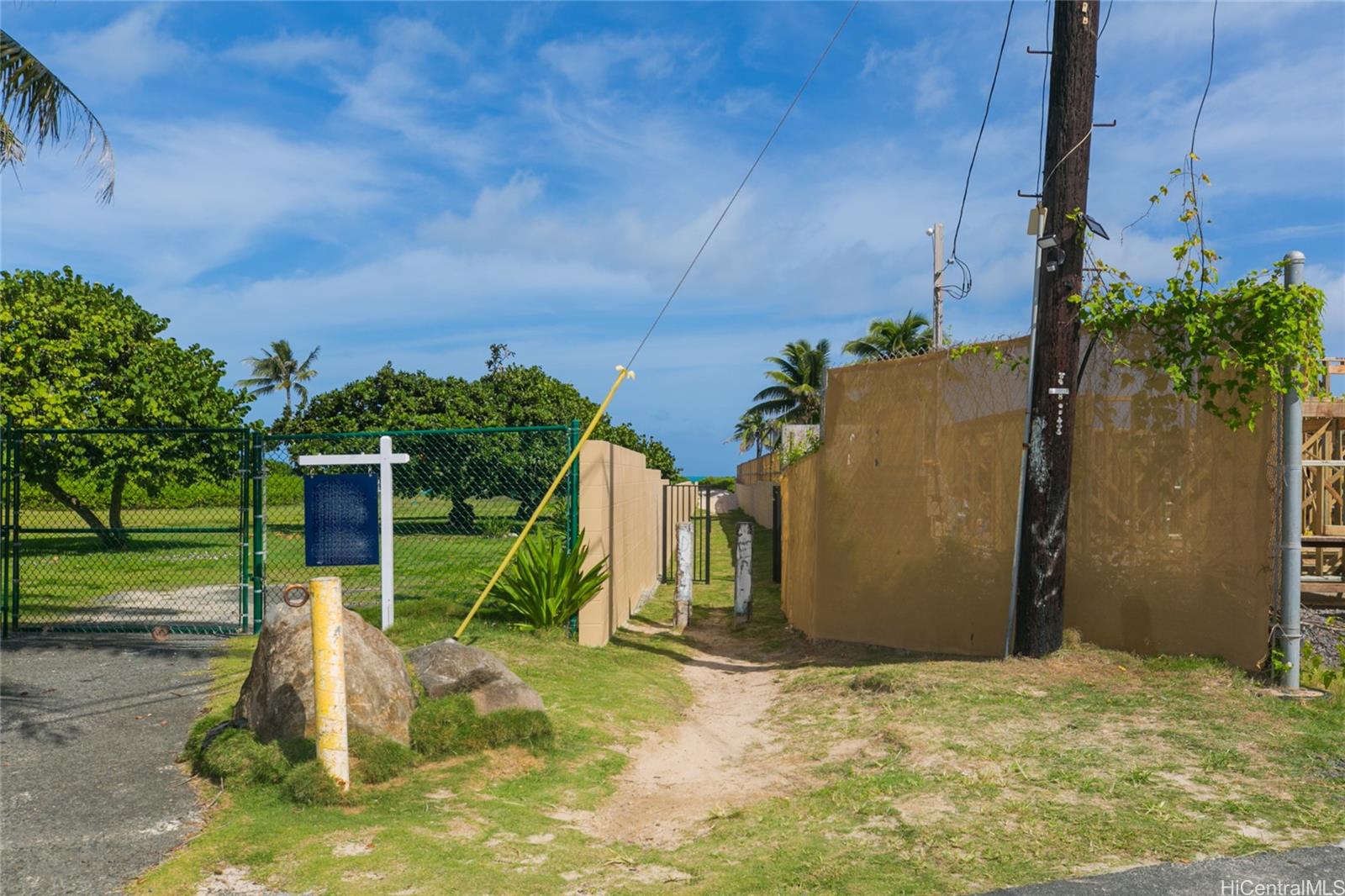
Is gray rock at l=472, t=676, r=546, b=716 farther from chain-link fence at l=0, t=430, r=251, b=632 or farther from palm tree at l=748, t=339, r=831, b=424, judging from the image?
palm tree at l=748, t=339, r=831, b=424

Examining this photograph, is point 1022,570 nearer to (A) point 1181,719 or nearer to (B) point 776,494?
(A) point 1181,719

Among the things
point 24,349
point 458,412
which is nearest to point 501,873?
point 24,349

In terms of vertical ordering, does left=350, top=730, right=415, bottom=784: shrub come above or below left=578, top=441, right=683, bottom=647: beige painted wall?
below

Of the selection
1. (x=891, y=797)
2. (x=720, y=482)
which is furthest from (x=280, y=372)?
(x=891, y=797)

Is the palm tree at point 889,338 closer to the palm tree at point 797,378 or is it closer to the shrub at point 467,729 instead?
the palm tree at point 797,378

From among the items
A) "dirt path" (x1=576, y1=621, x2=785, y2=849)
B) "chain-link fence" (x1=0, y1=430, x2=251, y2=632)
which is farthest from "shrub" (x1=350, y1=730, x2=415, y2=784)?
"chain-link fence" (x1=0, y1=430, x2=251, y2=632)

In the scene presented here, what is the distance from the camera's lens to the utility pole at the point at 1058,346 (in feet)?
27.5

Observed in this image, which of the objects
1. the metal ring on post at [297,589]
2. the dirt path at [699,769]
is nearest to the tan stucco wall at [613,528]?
the dirt path at [699,769]

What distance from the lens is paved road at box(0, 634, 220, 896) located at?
188 inches

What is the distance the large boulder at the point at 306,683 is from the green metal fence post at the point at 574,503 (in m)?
3.71

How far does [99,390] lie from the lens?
21.7m

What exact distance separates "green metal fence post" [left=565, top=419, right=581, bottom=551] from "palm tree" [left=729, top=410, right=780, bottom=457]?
1661 inches

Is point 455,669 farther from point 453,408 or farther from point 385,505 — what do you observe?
point 453,408

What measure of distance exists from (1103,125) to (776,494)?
46.4 ft
